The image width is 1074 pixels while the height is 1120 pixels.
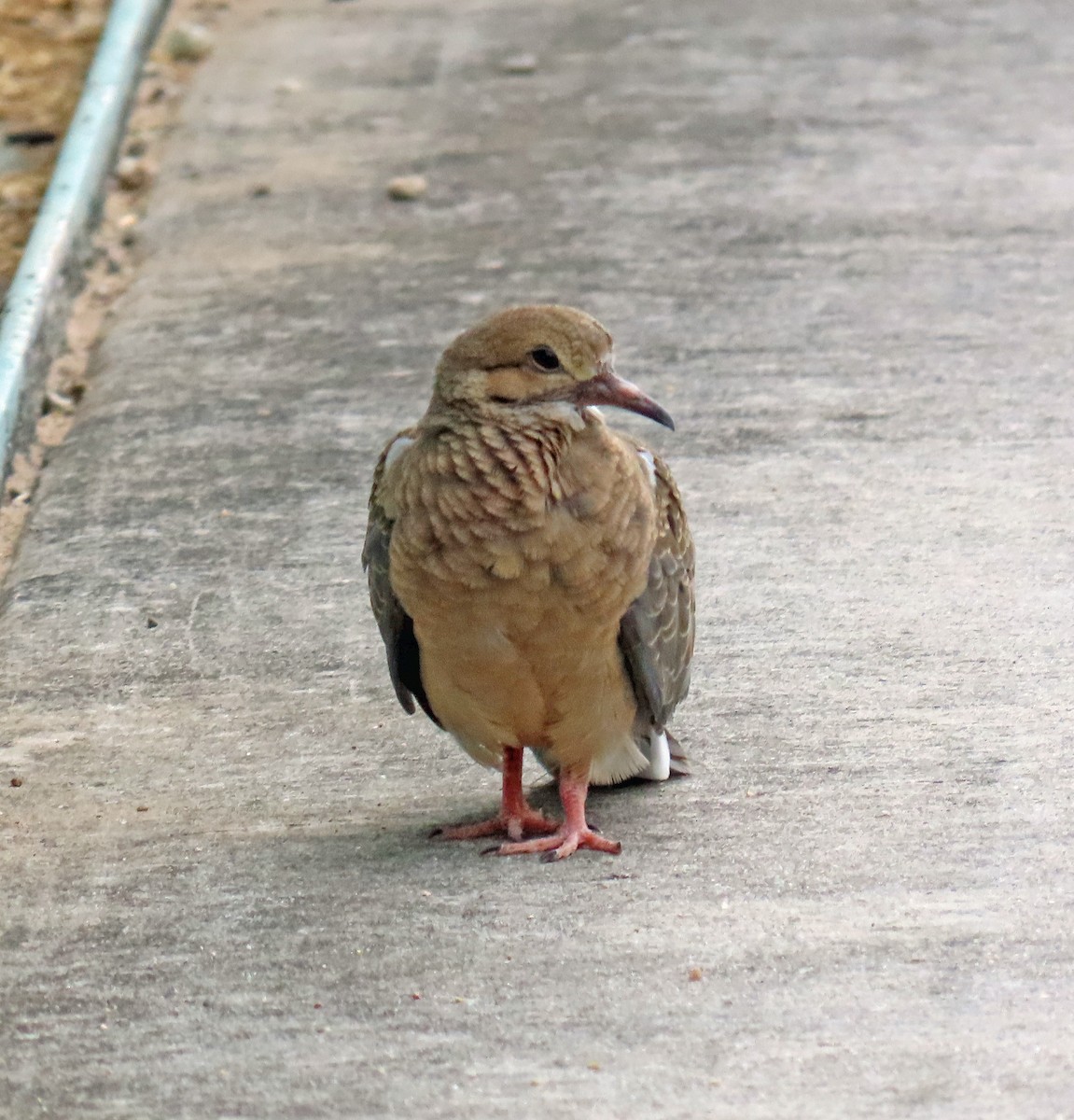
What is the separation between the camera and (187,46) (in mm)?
8320

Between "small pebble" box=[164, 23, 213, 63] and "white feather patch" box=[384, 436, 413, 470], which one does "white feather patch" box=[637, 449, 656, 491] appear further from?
"small pebble" box=[164, 23, 213, 63]

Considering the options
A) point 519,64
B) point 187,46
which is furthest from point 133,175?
point 519,64

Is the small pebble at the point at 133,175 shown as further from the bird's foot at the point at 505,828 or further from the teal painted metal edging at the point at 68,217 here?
the bird's foot at the point at 505,828

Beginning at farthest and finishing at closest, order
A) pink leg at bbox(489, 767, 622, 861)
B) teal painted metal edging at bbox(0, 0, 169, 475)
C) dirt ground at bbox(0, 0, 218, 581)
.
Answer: dirt ground at bbox(0, 0, 218, 581) → teal painted metal edging at bbox(0, 0, 169, 475) → pink leg at bbox(489, 767, 622, 861)

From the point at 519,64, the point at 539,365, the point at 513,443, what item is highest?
the point at 539,365

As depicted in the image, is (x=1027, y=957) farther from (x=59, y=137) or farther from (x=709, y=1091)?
(x=59, y=137)

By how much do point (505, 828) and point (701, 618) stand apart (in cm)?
99

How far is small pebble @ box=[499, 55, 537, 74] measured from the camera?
26.6 ft

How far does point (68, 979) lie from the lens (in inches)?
130

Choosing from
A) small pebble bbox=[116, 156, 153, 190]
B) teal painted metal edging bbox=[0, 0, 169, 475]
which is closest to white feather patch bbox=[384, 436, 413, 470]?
teal painted metal edging bbox=[0, 0, 169, 475]

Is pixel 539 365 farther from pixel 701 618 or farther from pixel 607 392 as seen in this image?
pixel 701 618

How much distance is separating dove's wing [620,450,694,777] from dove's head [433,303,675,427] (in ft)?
0.93

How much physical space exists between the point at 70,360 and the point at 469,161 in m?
2.11

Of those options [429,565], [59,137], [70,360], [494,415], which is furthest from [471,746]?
[59,137]
